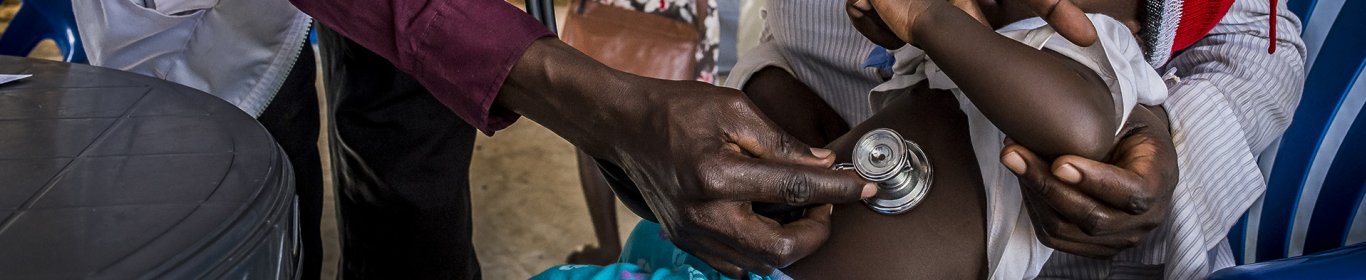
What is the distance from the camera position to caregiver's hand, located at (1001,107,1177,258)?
88 cm

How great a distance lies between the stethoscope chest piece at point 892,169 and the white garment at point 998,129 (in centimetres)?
5

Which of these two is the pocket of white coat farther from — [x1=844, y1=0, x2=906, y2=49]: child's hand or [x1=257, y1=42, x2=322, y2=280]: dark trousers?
[x1=844, y1=0, x2=906, y2=49]: child's hand

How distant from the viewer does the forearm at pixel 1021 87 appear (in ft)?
2.87

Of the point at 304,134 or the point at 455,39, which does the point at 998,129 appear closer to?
the point at 455,39

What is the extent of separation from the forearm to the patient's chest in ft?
0.44

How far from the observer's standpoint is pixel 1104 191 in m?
0.88

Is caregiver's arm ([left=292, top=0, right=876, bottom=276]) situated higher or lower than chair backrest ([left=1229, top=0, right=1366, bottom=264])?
higher

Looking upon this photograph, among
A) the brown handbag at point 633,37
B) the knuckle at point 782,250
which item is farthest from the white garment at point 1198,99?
the brown handbag at point 633,37

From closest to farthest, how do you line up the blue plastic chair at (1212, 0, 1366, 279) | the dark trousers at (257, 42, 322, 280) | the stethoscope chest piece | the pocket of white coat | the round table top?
1. the round table top
2. the stethoscope chest piece
3. the blue plastic chair at (1212, 0, 1366, 279)
4. the pocket of white coat
5. the dark trousers at (257, 42, 322, 280)

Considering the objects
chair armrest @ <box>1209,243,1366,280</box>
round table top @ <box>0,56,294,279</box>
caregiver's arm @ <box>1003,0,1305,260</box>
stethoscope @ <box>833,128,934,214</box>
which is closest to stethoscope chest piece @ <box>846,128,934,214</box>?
stethoscope @ <box>833,128,934,214</box>

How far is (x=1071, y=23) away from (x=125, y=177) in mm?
686

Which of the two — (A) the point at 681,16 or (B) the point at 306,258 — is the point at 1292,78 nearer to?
(A) the point at 681,16

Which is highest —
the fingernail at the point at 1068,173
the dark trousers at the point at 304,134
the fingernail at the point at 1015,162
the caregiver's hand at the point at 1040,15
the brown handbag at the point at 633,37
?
the caregiver's hand at the point at 1040,15

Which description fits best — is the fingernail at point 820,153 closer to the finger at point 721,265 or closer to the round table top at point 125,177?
the finger at point 721,265
